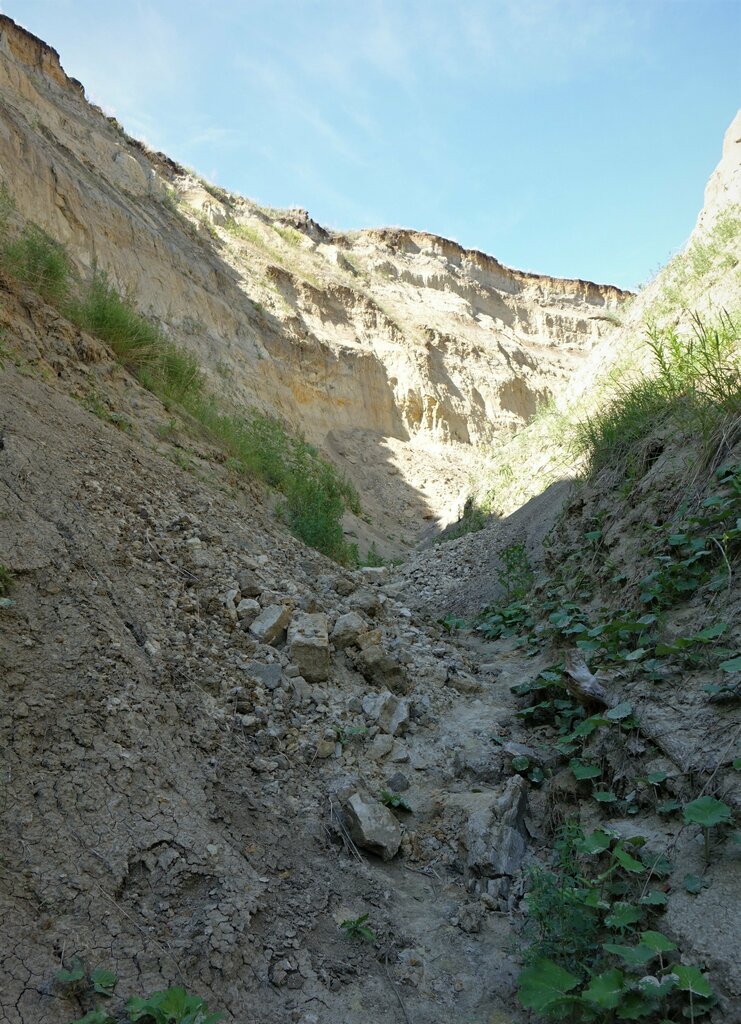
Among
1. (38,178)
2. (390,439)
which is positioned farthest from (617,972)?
(390,439)

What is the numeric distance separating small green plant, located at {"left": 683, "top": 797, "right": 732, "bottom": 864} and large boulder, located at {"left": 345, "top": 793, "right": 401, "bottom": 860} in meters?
1.19

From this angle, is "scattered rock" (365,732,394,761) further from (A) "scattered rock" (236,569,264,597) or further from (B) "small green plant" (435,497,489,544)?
(B) "small green plant" (435,497,489,544)

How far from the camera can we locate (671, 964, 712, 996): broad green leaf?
160 centimetres

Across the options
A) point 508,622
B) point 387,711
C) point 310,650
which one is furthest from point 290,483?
point 387,711

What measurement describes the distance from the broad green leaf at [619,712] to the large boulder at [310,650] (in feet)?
5.27

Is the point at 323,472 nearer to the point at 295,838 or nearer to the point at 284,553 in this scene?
the point at 284,553

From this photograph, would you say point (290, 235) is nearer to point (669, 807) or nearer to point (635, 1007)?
point (669, 807)

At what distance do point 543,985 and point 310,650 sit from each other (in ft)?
7.05

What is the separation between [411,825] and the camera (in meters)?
2.89

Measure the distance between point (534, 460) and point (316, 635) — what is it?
6.88 meters

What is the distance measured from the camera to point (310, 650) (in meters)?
3.71

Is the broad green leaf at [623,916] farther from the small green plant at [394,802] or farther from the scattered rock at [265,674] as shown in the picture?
the scattered rock at [265,674]

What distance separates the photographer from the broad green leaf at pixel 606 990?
1673 mm

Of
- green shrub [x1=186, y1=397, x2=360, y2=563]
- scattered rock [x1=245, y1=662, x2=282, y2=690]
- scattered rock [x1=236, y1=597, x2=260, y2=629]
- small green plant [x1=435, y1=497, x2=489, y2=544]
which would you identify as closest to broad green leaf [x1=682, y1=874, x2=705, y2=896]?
scattered rock [x1=245, y1=662, x2=282, y2=690]
